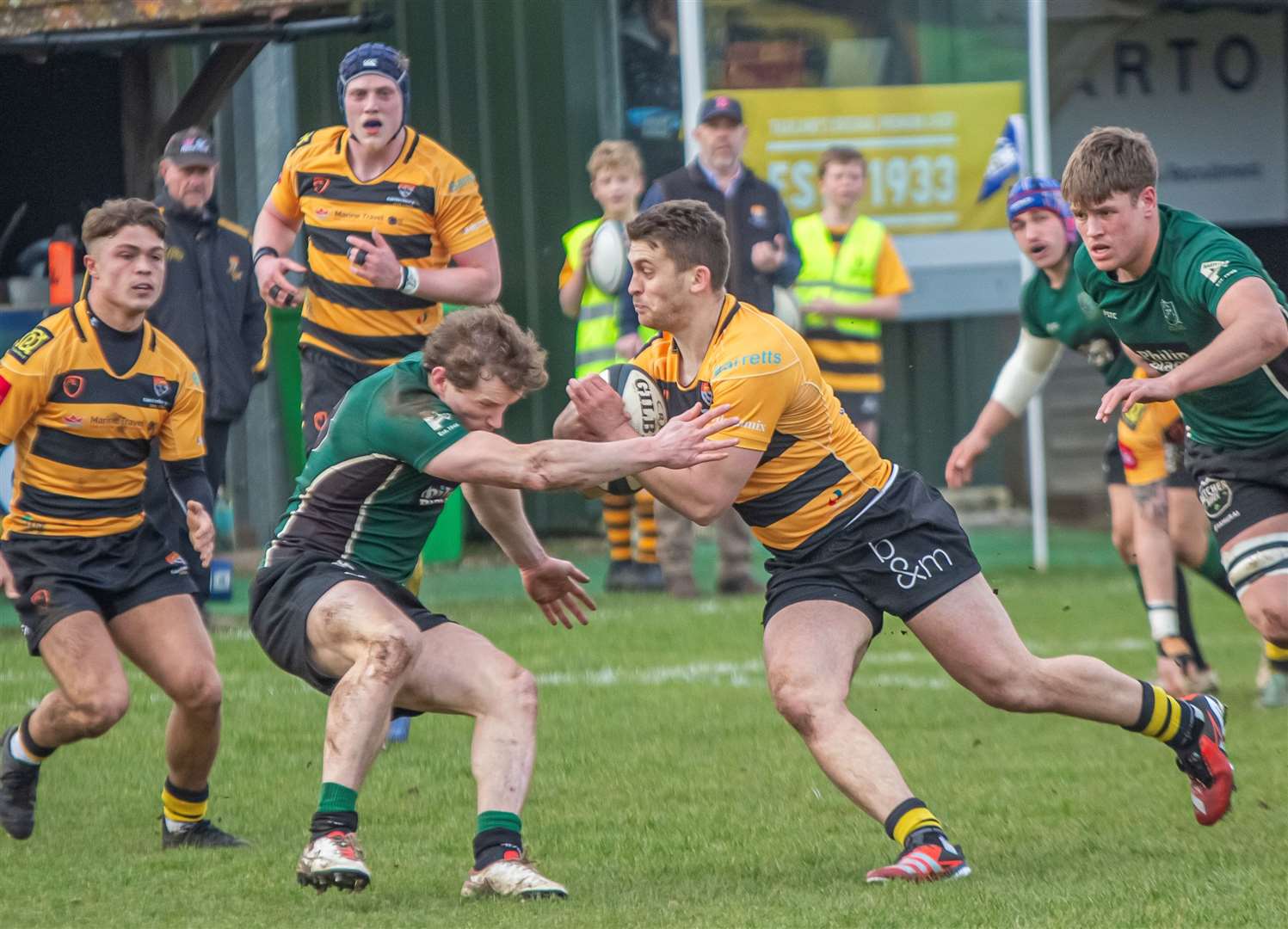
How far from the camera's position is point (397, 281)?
7.79m

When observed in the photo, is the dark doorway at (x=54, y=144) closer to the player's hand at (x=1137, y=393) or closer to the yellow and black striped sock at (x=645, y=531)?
the yellow and black striped sock at (x=645, y=531)

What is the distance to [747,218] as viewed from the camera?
11727 millimetres

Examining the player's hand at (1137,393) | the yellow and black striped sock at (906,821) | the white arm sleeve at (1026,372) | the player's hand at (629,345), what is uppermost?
the player's hand at (1137,393)

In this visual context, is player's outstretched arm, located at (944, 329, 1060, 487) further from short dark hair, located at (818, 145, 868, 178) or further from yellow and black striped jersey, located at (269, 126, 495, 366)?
short dark hair, located at (818, 145, 868, 178)

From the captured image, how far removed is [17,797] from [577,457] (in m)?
2.45

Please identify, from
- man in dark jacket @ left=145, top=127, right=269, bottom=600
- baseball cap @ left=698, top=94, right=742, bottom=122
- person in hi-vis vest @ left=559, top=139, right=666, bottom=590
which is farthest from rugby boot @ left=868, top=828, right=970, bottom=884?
baseball cap @ left=698, top=94, right=742, bottom=122

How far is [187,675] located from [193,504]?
56 centimetres

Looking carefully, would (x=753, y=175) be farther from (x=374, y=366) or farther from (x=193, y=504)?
(x=193, y=504)

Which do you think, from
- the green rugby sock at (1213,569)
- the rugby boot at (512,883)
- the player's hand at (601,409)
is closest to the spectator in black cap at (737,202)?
the green rugby sock at (1213,569)

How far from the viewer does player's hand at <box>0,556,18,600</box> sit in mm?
6547

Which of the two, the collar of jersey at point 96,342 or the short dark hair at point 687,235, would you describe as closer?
the short dark hair at point 687,235

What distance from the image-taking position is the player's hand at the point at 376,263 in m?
7.66

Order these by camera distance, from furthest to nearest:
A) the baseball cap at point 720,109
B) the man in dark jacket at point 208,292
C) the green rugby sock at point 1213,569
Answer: the baseball cap at point 720,109 < the man in dark jacket at point 208,292 < the green rugby sock at point 1213,569

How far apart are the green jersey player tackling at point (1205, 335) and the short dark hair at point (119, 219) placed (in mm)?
2931
